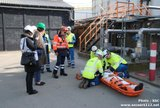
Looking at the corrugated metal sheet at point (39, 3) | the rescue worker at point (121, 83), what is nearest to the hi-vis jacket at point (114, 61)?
the rescue worker at point (121, 83)

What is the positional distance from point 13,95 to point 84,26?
12.7 metres

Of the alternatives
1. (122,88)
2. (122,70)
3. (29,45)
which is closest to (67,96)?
(122,88)

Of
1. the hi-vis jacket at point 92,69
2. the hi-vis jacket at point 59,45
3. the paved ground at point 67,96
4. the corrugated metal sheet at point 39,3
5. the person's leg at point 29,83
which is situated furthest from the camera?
the corrugated metal sheet at point 39,3

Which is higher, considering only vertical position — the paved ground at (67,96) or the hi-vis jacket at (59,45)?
the hi-vis jacket at (59,45)

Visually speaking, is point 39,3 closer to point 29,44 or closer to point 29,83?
point 29,44

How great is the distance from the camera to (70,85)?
22.2 ft

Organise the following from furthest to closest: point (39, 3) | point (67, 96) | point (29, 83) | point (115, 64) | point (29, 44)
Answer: point (39, 3) → point (115, 64) → point (29, 83) → point (67, 96) → point (29, 44)

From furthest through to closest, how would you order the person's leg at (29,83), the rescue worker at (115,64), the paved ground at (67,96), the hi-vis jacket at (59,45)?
the hi-vis jacket at (59,45) < the rescue worker at (115,64) < the person's leg at (29,83) < the paved ground at (67,96)

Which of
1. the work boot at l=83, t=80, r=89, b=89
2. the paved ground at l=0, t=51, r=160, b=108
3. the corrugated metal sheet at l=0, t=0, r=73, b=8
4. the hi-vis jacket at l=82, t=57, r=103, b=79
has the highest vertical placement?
the corrugated metal sheet at l=0, t=0, r=73, b=8

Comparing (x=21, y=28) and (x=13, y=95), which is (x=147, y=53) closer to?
(x=13, y=95)

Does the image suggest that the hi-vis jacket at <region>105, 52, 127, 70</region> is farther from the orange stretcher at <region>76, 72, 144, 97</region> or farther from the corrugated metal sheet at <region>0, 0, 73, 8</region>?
the corrugated metal sheet at <region>0, 0, 73, 8</region>

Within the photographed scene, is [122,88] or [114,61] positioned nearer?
[122,88]

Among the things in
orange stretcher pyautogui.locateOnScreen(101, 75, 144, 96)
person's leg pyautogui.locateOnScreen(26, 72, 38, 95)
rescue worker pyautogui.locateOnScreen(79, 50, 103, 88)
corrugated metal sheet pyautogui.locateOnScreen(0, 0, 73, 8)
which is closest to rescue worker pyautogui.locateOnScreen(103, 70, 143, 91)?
orange stretcher pyautogui.locateOnScreen(101, 75, 144, 96)

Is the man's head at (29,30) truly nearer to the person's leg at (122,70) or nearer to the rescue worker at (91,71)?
the rescue worker at (91,71)
